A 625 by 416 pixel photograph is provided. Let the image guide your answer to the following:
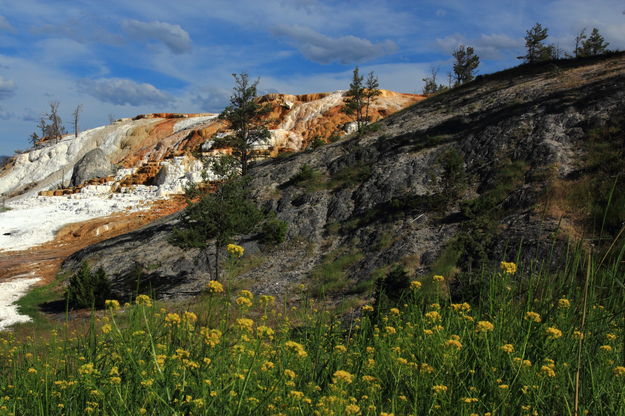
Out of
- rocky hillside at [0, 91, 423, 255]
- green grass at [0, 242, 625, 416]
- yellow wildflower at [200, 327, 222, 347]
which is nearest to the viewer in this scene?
green grass at [0, 242, 625, 416]

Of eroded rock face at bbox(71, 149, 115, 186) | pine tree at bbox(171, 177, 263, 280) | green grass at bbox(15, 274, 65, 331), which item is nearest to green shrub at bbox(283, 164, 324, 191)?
pine tree at bbox(171, 177, 263, 280)

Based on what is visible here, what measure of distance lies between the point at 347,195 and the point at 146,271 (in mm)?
13122

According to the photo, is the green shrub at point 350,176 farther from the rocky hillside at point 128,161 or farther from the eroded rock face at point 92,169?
the eroded rock face at point 92,169

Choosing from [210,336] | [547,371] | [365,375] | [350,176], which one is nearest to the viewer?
[547,371]

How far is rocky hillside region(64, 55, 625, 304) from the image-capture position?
19.2 metres

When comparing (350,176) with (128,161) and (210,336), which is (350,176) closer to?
(210,336)

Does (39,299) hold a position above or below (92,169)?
below

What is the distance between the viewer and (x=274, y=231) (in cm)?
2498

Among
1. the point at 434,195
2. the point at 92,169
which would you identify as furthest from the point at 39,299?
the point at 92,169

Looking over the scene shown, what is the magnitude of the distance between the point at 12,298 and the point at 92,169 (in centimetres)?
4396

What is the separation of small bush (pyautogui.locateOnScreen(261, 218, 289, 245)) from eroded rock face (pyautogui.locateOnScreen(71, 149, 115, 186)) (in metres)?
48.5

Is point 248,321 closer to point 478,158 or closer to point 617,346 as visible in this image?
point 617,346

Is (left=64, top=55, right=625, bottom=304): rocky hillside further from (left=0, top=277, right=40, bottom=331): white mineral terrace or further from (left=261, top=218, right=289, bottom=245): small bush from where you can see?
(left=0, top=277, right=40, bottom=331): white mineral terrace

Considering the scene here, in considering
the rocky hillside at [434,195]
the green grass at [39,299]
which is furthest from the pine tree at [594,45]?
the green grass at [39,299]
